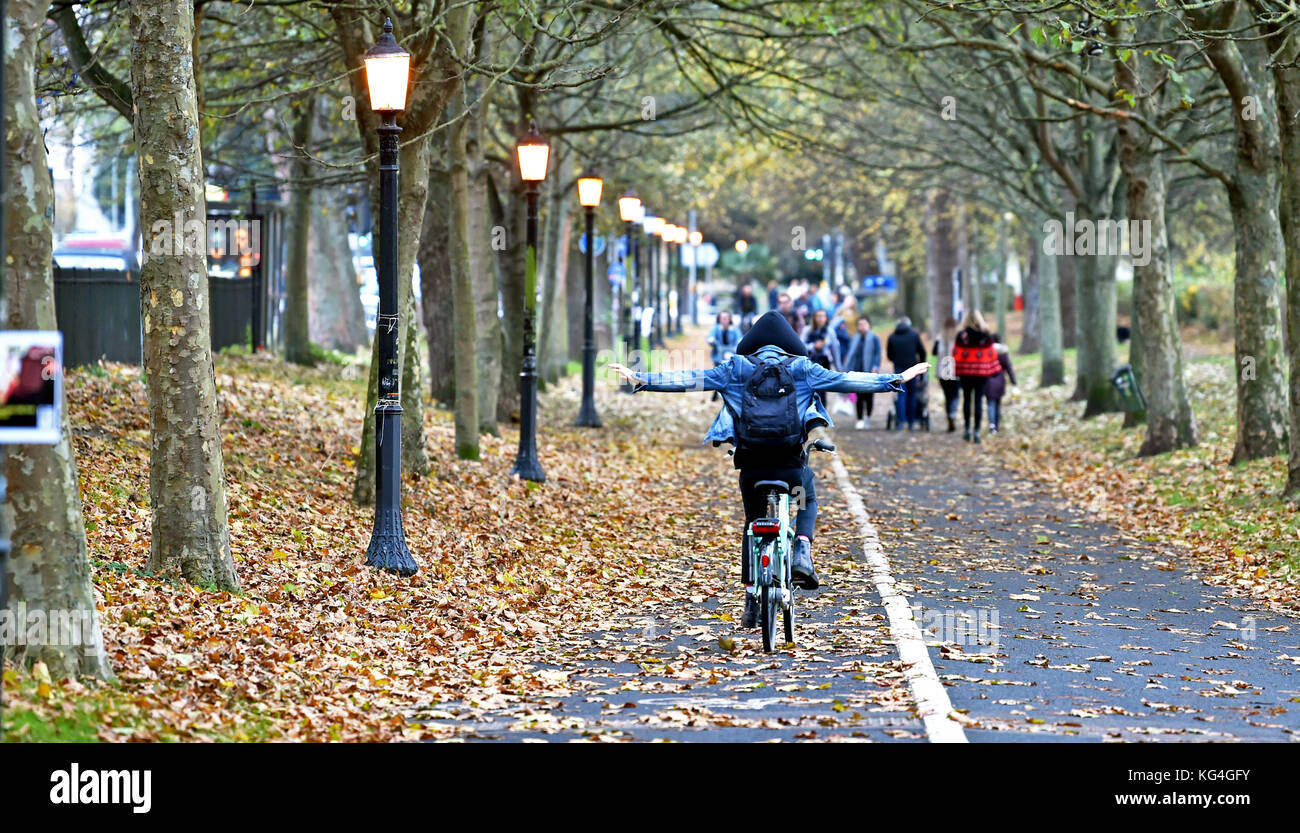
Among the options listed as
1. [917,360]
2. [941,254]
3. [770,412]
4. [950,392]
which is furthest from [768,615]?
[941,254]

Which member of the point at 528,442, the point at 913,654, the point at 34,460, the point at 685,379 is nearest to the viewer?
the point at 34,460

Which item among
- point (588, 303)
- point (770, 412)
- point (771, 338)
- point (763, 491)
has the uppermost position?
point (588, 303)

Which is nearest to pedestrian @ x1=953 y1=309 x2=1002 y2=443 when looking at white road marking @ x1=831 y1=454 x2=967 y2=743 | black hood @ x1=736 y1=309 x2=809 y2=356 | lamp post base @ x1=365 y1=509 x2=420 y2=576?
white road marking @ x1=831 y1=454 x2=967 y2=743

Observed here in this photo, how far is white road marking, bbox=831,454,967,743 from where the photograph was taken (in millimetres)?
7172

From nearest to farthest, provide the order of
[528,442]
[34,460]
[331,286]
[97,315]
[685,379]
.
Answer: [34,460] < [685,379] < [528,442] < [97,315] < [331,286]

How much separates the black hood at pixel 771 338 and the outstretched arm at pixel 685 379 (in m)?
0.19

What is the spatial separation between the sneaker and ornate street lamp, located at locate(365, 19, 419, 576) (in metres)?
3.10

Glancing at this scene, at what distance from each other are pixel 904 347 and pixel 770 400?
612 inches

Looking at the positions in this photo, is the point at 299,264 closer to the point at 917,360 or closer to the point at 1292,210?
the point at 917,360

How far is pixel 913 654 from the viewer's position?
8.99 meters

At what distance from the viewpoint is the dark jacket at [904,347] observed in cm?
2419

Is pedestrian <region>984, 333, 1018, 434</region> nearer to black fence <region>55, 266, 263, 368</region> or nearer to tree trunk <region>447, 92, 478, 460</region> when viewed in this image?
tree trunk <region>447, 92, 478, 460</region>

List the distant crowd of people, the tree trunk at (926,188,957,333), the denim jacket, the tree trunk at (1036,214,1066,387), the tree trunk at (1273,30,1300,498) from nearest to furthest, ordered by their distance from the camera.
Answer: the denim jacket
the tree trunk at (1273,30,1300,498)
the distant crowd of people
the tree trunk at (1036,214,1066,387)
the tree trunk at (926,188,957,333)
